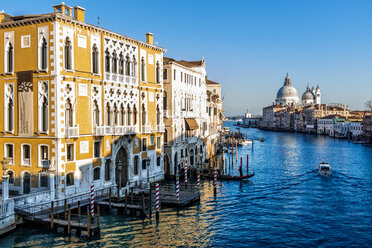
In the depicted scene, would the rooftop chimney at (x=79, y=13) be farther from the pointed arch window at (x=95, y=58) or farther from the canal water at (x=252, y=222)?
the canal water at (x=252, y=222)

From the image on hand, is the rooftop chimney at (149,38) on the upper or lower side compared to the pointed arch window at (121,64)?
upper

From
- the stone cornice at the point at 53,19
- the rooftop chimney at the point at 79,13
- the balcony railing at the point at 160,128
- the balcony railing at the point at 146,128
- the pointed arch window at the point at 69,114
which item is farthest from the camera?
the balcony railing at the point at 160,128

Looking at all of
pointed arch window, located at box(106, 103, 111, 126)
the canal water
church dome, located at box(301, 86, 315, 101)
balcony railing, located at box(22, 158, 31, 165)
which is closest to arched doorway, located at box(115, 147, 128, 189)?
pointed arch window, located at box(106, 103, 111, 126)

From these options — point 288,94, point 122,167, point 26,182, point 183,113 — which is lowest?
point 26,182

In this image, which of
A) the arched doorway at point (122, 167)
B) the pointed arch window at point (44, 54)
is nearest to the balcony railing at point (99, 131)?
the arched doorway at point (122, 167)

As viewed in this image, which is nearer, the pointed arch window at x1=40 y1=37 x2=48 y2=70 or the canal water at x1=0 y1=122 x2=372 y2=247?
the canal water at x1=0 y1=122 x2=372 y2=247

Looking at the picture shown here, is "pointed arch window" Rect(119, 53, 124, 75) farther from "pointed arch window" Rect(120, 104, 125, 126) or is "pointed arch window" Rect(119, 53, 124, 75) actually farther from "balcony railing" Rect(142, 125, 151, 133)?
"balcony railing" Rect(142, 125, 151, 133)

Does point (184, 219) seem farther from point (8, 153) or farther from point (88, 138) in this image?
point (8, 153)

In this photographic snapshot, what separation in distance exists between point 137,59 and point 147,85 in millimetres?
1905

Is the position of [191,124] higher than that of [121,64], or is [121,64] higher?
[121,64]

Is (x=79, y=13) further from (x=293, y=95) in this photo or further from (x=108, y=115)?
(x=293, y=95)

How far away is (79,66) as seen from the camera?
1880 centimetres

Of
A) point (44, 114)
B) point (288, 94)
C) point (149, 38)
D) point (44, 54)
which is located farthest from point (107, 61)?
point (288, 94)

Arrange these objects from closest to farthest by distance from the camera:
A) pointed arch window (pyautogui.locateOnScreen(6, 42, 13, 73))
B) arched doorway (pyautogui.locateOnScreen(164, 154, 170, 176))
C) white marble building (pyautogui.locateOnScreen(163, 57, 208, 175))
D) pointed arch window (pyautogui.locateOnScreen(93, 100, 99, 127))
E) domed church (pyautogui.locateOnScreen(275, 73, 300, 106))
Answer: pointed arch window (pyautogui.locateOnScreen(6, 42, 13, 73)) → pointed arch window (pyautogui.locateOnScreen(93, 100, 99, 127)) → white marble building (pyautogui.locateOnScreen(163, 57, 208, 175)) → arched doorway (pyautogui.locateOnScreen(164, 154, 170, 176)) → domed church (pyautogui.locateOnScreen(275, 73, 300, 106))
